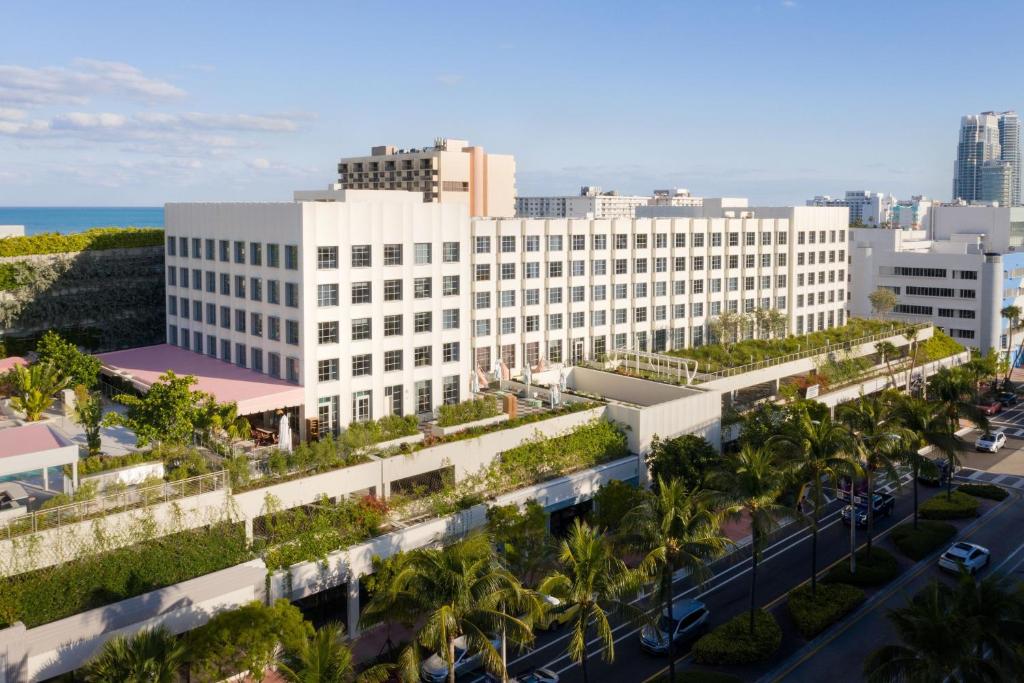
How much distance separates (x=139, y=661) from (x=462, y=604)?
963 centimetres

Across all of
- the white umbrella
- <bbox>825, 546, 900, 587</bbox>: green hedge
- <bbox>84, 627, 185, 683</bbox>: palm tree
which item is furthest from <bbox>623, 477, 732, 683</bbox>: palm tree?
the white umbrella

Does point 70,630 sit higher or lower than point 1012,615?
lower

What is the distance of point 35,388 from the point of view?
161 feet

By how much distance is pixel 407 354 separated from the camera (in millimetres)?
55688

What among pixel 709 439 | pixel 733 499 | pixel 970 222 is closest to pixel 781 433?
pixel 733 499

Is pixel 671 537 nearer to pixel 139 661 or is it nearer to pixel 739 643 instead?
pixel 739 643

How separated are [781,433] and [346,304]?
25.3 metres

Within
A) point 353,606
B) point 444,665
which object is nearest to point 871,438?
point 444,665

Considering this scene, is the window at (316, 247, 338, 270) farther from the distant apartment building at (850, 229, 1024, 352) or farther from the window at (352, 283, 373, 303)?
the distant apartment building at (850, 229, 1024, 352)

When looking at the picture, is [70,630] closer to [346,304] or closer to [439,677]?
[439,677]

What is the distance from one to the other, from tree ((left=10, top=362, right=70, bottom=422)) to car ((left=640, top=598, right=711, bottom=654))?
110 feet

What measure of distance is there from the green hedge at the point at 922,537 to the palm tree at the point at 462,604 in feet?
91.6

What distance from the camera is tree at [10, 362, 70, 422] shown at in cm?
4816

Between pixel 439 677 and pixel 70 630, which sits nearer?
pixel 70 630
